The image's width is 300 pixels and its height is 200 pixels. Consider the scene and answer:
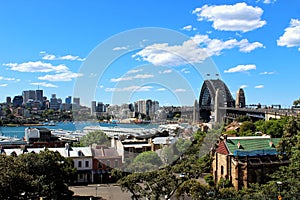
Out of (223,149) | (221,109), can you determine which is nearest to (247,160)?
(223,149)

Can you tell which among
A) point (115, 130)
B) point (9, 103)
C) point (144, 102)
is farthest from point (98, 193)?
point (9, 103)

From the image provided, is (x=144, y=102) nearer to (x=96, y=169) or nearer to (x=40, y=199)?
(x=96, y=169)

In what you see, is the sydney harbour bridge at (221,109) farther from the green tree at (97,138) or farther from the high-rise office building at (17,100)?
the high-rise office building at (17,100)

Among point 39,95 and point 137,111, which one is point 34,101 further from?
point 137,111

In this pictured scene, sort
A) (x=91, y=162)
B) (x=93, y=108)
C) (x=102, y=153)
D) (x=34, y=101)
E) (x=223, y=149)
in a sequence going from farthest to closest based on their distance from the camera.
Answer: (x=34, y=101)
(x=102, y=153)
(x=91, y=162)
(x=223, y=149)
(x=93, y=108)

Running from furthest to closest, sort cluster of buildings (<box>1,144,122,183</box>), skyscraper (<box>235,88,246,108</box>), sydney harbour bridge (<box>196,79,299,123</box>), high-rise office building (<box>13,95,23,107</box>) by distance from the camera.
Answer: high-rise office building (<box>13,95,23,107</box>) < skyscraper (<box>235,88,246,108</box>) < sydney harbour bridge (<box>196,79,299,123</box>) < cluster of buildings (<box>1,144,122,183</box>)

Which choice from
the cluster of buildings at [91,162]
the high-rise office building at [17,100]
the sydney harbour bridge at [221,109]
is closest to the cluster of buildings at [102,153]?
the cluster of buildings at [91,162]

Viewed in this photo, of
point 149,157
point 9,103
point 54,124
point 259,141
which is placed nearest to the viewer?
point 259,141

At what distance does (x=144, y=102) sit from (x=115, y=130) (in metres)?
4.16

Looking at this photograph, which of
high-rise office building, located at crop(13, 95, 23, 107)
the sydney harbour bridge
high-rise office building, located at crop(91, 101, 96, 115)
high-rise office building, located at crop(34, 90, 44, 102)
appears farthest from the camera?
high-rise office building, located at crop(13, 95, 23, 107)

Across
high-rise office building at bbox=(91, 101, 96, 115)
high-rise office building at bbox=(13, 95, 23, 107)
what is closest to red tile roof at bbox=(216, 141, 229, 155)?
high-rise office building at bbox=(91, 101, 96, 115)

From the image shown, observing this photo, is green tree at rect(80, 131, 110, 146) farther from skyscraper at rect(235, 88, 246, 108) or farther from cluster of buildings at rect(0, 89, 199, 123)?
skyscraper at rect(235, 88, 246, 108)

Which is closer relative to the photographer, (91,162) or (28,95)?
(91,162)

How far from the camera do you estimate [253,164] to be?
42.8 feet
